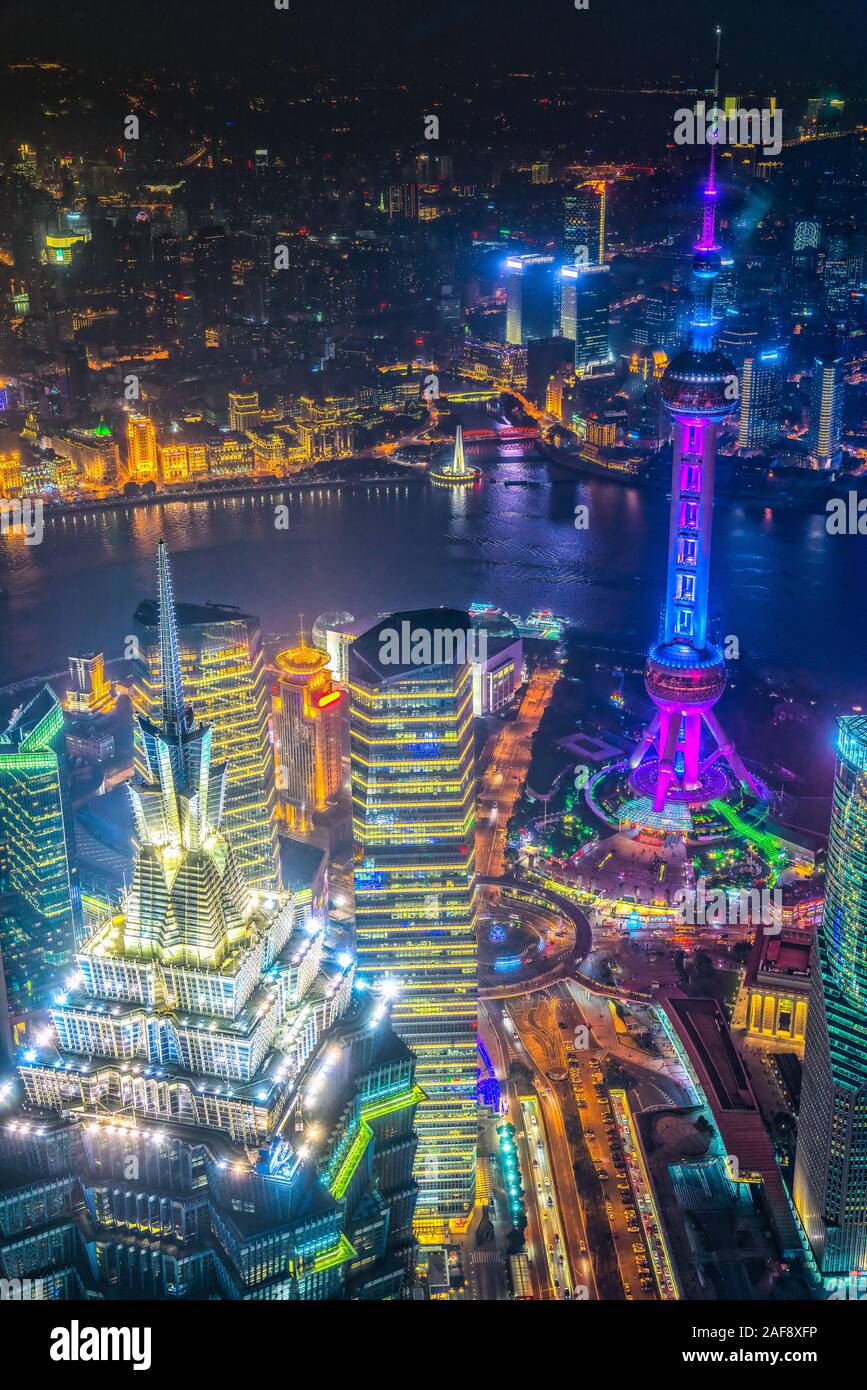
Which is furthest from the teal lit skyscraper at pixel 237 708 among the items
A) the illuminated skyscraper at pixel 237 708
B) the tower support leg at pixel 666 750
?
the tower support leg at pixel 666 750

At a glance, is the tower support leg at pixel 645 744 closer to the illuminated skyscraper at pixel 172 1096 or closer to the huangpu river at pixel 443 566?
the huangpu river at pixel 443 566

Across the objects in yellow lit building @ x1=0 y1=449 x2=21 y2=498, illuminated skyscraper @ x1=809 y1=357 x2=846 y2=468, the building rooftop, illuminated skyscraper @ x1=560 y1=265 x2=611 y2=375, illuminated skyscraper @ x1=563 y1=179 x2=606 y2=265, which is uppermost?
illuminated skyscraper @ x1=563 y1=179 x2=606 y2=265

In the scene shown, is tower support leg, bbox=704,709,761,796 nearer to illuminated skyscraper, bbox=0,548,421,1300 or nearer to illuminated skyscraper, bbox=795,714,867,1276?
illuminated skyscraper, bbox=795,714,867,1276

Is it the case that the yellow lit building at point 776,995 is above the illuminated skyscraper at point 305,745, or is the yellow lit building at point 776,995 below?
below

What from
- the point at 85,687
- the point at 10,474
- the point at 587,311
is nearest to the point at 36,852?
the point at 85,687

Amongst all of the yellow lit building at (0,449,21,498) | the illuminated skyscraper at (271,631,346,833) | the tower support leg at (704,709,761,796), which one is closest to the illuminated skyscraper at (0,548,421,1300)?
the illuminated skyscraper at (271,631,346,833)

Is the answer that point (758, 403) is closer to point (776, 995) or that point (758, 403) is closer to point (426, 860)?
point (776, 995)
